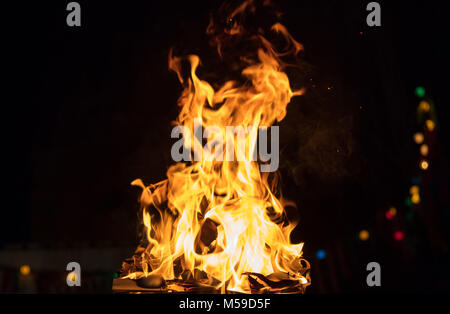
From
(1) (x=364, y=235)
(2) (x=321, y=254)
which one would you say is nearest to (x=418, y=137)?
(1) (x=364, y=235)

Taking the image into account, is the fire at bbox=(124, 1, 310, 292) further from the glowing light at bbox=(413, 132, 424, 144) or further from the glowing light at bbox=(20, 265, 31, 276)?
the glowing light at bbox=(413, 132, 424, 144)

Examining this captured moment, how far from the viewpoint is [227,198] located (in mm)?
2750

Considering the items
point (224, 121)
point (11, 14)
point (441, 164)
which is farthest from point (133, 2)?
point (441, 164)

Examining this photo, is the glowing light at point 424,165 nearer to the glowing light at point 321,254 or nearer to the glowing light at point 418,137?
the glowing light at point 418,137

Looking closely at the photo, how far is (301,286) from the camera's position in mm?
2240

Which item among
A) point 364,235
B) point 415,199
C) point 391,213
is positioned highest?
point 415,199

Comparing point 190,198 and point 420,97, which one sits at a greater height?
point 420,97

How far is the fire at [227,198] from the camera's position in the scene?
247 centimetres

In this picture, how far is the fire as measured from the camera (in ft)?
8.12

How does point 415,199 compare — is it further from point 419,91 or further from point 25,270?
point 25,270

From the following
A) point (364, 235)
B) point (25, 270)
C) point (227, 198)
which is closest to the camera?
point (227, 198)

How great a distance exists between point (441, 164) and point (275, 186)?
1.55 metres
